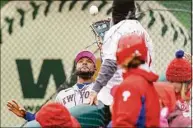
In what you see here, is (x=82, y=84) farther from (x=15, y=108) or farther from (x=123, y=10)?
(x=123, y=10)

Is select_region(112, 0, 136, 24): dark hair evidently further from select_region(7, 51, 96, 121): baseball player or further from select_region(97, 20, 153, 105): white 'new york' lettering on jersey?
select_region(7, 51, 96, 121): baseball player

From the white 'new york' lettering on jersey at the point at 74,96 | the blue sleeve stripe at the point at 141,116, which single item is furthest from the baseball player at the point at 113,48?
the white 'new york' lettering on jersey at the point at 74,96

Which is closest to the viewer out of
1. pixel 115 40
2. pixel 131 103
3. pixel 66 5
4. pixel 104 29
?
pixel 131 103

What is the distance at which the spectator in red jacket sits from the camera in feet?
17.4

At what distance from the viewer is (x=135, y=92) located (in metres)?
5.31

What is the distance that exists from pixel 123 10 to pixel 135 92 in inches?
44.7

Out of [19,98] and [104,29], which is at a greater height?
[104,29]

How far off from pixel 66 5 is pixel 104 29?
3.98m

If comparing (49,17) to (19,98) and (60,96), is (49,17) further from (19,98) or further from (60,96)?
(60,96)

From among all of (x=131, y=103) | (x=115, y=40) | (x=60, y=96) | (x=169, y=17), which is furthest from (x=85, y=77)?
(x=169, y=17)

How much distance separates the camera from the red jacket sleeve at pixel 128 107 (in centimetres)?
529

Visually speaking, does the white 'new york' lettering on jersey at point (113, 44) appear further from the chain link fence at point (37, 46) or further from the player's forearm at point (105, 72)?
the chain link fence at point (37, 46)

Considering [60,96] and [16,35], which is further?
[16,35]

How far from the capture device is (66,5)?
35.7 ft
